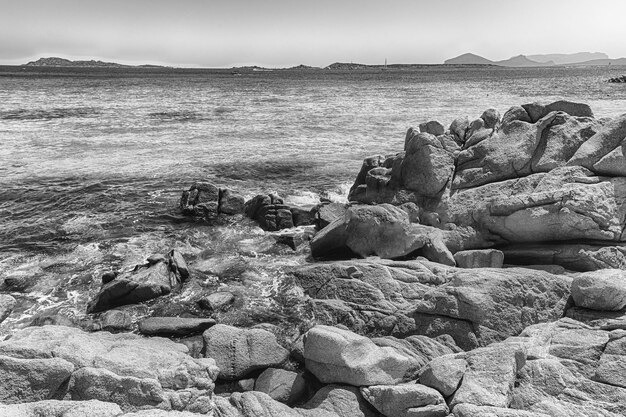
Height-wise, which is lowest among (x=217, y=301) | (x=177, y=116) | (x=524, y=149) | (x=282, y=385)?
(x=282, y=385)

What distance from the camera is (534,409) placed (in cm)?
780

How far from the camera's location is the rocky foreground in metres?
7.99

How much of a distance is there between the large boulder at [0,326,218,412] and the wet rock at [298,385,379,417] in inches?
80.8

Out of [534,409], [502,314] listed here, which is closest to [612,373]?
Answer: [534,409]

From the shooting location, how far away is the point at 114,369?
325 inches

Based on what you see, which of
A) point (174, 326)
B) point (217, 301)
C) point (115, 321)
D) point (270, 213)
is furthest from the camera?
point (270, 213)

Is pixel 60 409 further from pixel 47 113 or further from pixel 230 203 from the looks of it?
pixel 47 113

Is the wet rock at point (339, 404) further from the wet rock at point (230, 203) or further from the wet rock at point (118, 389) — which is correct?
the wet rock at point (230, 203)

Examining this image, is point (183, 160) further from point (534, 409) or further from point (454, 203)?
point (534, 409)

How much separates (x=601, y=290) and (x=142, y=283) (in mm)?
12613

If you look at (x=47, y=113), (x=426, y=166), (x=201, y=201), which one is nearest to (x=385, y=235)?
(x=426, y=166)

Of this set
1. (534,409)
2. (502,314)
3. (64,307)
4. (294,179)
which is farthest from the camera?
(294,179)

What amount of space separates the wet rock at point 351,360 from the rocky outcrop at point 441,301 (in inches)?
83.6

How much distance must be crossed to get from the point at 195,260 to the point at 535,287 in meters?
11.7
